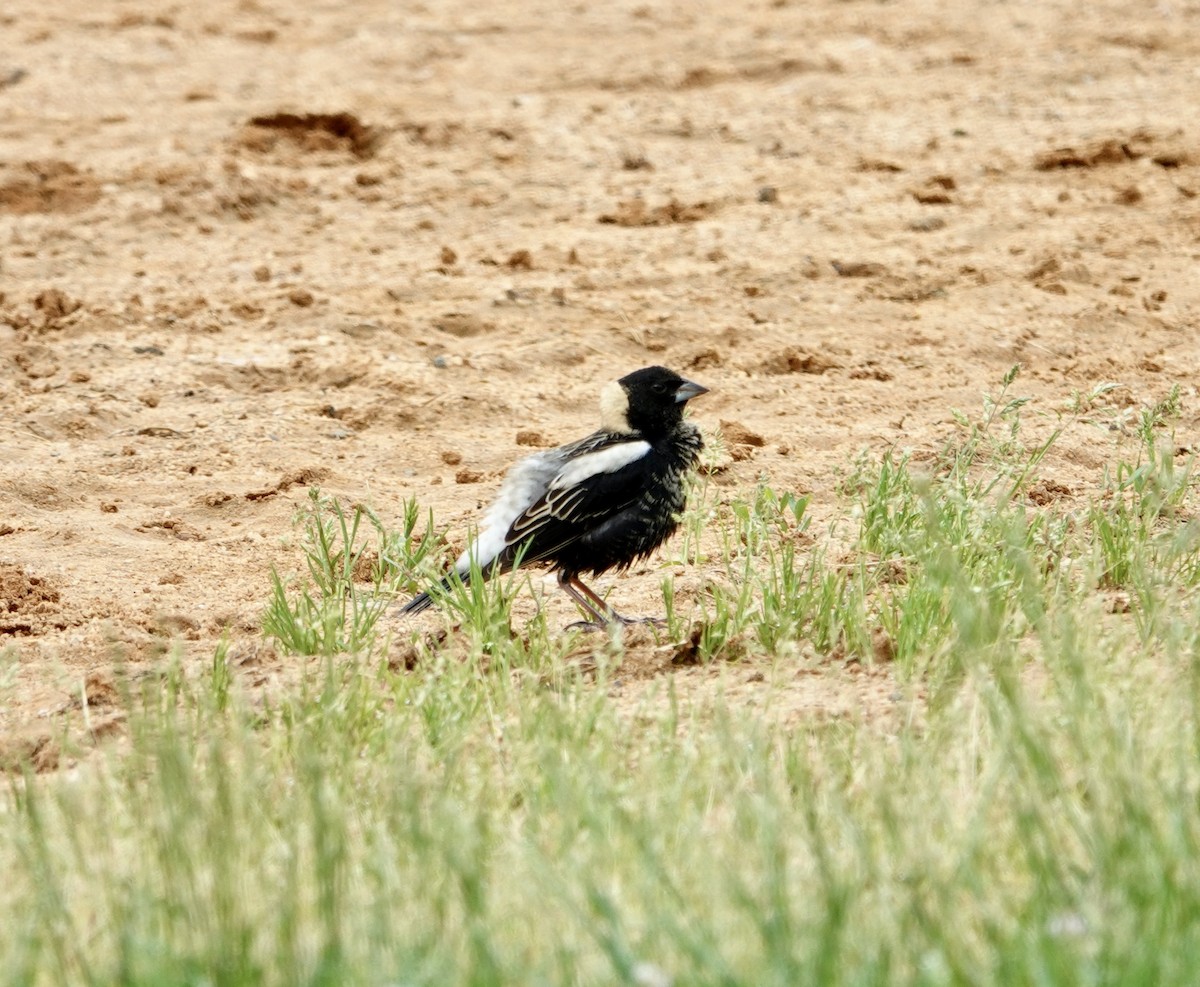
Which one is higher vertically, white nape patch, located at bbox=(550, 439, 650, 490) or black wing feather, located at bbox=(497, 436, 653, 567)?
white nape patch, located at bbox=(550, 439, 650, 490)

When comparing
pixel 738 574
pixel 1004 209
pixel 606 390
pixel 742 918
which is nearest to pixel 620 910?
pixel 742 918

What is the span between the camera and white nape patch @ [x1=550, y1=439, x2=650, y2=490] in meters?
6.50

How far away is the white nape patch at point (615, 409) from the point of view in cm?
682

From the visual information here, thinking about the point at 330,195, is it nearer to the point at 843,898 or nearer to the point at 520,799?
the point at 520,799

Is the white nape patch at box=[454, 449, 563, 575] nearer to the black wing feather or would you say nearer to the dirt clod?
the black wing feather

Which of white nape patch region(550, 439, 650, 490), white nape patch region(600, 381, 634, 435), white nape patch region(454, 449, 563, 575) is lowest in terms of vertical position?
white nape patch region(454, 449, 563, 575)

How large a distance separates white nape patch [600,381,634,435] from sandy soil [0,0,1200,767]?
1.51ft

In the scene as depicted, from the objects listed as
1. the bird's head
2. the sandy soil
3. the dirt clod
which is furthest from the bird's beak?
the dirt clod

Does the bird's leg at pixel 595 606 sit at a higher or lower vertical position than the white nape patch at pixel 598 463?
lower

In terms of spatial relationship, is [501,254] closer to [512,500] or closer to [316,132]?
[316,132]

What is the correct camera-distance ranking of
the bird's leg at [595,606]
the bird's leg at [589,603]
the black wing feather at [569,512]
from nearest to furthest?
the bird's leg at [595,606] → the bird's leg at [589,603] → the black wing feather at [569,512]

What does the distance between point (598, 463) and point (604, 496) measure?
0.17m

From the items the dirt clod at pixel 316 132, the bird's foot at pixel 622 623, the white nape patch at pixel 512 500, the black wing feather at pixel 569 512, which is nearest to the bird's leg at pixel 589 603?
the bird's foot at pixel 622 623

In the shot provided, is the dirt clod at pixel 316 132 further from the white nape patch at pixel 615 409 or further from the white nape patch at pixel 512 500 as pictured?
the white nape patch at pixel 512 500
